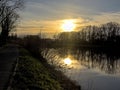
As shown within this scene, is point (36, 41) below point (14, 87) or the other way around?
the other way around

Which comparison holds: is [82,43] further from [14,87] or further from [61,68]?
[14,87]

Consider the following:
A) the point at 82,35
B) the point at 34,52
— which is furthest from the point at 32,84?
the point at 82,35

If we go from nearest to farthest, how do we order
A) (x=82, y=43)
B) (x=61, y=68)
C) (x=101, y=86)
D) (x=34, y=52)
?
(x=101, y=86), (x=61, y=68), (x=34, y=52), (x=82, y=43)

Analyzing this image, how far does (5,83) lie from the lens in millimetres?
13805

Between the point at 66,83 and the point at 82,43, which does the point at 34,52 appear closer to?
the point at 66,83

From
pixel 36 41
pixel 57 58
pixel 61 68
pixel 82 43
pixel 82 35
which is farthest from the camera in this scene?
pixel 82 35

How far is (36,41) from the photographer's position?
1608 inches

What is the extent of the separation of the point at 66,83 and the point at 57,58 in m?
10.0

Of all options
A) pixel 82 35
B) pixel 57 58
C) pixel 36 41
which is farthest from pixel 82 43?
pixel 57 58

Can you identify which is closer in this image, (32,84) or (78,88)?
(32,84)

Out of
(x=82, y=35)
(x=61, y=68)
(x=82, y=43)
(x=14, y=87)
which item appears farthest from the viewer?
(x=82, y=35)

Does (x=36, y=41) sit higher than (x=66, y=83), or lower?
higher

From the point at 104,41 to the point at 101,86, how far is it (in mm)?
109514

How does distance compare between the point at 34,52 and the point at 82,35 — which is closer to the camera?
the point at 34,52
